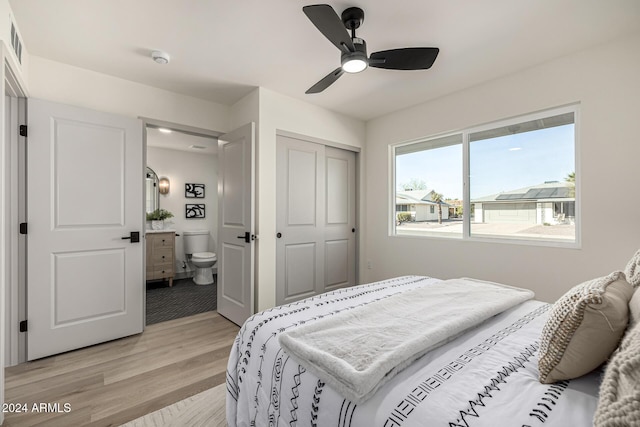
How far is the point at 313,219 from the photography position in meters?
3.57

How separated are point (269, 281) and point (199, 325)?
0.87 m

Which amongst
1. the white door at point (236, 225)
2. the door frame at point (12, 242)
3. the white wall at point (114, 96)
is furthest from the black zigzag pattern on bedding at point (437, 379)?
the white wall at point (114, 96)

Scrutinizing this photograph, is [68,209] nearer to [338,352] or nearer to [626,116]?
[338,352]

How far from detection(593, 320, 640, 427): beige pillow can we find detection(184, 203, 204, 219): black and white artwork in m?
5.69

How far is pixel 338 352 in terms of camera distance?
3.40ft

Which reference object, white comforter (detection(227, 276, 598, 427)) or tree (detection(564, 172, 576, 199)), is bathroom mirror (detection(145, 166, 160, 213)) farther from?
tree (detection(564, 172, 576, 199))

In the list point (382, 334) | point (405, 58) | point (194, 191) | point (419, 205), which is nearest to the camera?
point (382, 334)

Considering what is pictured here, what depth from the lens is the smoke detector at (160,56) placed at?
234cm

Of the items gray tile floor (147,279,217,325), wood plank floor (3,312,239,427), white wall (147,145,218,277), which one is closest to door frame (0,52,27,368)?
wood plank floor (3,312,239,427)

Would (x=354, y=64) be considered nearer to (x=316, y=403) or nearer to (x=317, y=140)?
(x=317, y=140)

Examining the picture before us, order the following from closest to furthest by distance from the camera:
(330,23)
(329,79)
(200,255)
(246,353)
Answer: (246,353), (330,23), (329,79), (200,255)

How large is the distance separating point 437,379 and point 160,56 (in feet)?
9.36

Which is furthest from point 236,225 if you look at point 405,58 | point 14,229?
point 405,58

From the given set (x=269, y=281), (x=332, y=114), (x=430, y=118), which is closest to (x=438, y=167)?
(x=430, y=118)
